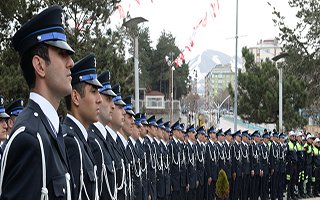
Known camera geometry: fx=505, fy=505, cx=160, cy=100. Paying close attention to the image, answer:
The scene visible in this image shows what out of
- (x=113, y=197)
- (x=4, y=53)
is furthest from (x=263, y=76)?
(x=113, y=197)

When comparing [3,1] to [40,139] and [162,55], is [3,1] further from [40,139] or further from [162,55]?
[162,55]

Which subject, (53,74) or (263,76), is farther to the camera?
(263,76)

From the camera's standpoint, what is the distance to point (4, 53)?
38.9 ft

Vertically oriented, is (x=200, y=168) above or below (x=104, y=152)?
below

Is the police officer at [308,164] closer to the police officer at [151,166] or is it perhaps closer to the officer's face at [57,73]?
the police officer at [151,166]

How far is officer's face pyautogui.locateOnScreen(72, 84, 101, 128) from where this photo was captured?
3.75 meters

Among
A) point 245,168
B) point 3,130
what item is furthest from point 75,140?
point 245,168

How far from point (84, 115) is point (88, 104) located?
0.29 ft

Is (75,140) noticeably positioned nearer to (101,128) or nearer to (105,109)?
(101,128)

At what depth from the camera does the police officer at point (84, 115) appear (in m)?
3.46

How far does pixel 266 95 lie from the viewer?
101 feet

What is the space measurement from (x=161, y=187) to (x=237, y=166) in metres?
4.91

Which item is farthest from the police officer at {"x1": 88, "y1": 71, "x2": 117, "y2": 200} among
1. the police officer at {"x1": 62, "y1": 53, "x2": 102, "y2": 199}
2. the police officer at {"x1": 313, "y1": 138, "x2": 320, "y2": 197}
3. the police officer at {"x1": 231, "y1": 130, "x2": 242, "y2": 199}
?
the police officer at {"x1": 313, "y1": 138, "x2": 320, "y2": 197}

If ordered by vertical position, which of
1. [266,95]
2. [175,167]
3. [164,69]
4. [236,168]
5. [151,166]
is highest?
[164,69]
